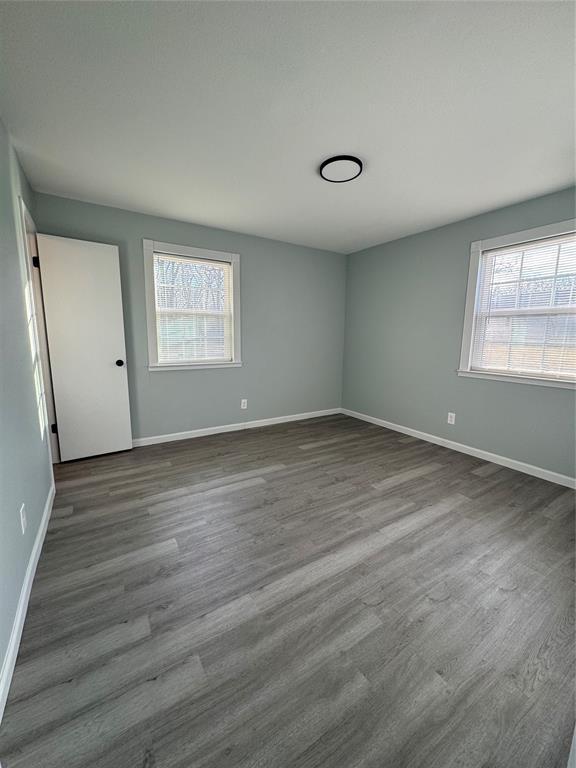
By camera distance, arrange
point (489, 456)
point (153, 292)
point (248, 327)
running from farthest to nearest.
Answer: point (248, 327) → point (153, 292) → point (489, 456)

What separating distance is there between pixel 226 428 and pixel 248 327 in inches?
55.3

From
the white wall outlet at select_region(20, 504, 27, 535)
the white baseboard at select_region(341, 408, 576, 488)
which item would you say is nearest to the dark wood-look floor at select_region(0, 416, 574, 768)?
the white baseboard at select_region(341, 408, 576, 488)

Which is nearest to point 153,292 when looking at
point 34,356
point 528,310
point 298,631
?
point 34,356

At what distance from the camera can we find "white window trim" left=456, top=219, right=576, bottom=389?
106 inches

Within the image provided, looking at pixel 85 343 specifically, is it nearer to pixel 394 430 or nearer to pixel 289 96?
pixel 289 96

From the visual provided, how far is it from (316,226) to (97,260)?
2397 millimetres

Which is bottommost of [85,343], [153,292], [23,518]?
[23,518]

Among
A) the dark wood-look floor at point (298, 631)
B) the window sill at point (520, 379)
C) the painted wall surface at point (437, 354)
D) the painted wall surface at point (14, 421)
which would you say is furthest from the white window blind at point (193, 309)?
the window sill at point (520, 379)

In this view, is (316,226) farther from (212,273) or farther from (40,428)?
(40,428)

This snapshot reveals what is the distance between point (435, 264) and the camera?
12.0 ft

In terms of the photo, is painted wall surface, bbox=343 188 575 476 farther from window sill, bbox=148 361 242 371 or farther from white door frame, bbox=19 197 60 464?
white door frame, bbox=19 197 60 464

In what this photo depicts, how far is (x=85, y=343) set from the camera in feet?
10.1

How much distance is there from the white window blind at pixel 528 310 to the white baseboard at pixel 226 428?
2.32 metres

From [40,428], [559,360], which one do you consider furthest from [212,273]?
[559,360]
